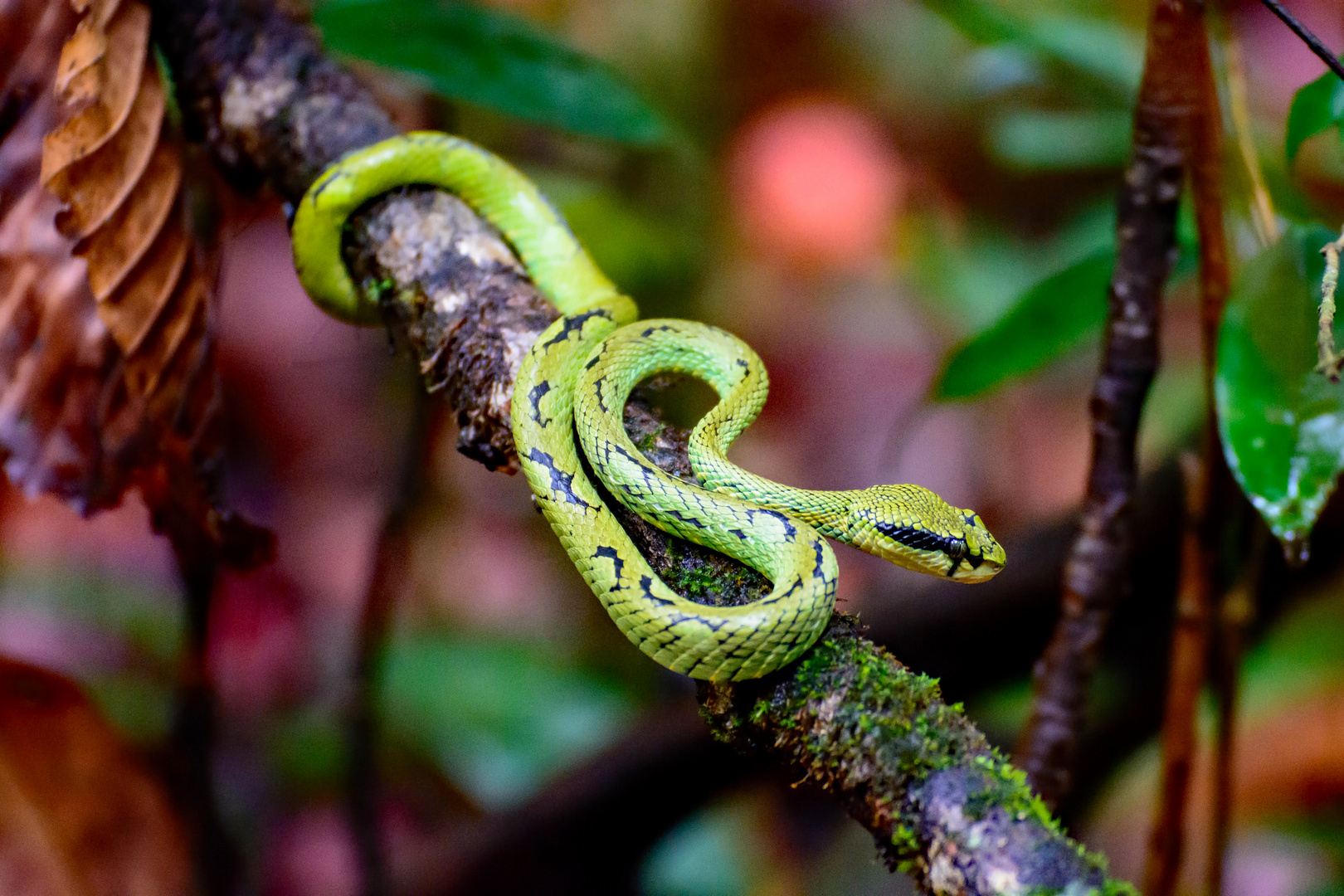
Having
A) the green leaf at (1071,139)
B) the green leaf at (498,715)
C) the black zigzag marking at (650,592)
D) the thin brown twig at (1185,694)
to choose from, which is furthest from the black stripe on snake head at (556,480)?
the green leaf at (1071,139)

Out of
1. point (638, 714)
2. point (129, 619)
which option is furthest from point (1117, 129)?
point (129, 619)

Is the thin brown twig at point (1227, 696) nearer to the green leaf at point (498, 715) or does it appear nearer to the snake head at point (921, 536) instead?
the snake head at point (921, 536)

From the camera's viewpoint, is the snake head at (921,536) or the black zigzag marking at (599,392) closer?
the black zigzag marking at (599,392)

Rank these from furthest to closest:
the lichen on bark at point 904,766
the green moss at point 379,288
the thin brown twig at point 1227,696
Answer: the thin brown twig at point 1227,696
the green moss at point 379,288
the lichen on bark at point 904,766

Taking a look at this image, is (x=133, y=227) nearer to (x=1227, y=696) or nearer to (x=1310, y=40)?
(x=1310, y=40)

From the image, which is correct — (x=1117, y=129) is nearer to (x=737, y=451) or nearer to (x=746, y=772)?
(x=737, y=451)

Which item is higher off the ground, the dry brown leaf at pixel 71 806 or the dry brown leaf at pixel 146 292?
the dry brown leaf at pixel 146 292

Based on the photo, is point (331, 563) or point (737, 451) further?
point (737, 451)

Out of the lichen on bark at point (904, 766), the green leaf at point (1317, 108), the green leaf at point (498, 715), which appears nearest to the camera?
the lichen on bark at point (904, 766)
